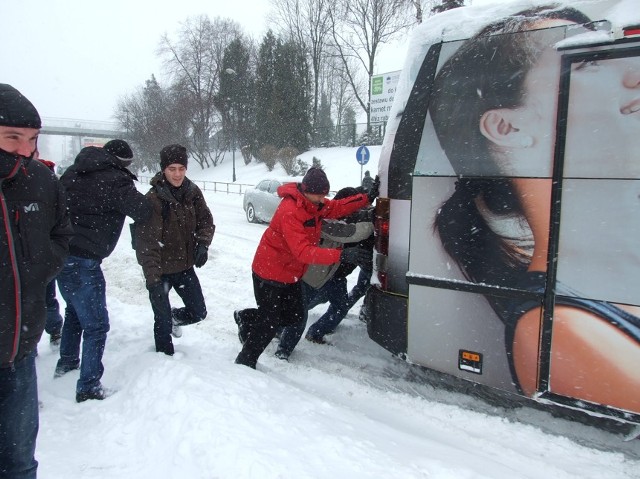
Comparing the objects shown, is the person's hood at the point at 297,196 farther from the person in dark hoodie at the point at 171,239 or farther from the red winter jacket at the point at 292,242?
the person in dark hoodie at the point at 171,239

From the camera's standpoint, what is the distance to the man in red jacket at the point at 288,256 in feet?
10.9

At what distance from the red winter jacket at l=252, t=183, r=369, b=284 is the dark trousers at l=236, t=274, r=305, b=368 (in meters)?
0.08

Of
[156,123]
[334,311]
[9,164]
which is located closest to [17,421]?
[9,164]

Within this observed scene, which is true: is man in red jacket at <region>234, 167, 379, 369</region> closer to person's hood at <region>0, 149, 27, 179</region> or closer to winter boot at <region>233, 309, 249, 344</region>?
winter boot at <region>233, 309, 249, 344</region>

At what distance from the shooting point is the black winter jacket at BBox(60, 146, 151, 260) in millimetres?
3137

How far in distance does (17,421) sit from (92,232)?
146cm

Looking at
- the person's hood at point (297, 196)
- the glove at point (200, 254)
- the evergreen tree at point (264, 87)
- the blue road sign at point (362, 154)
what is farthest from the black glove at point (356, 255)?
the evergreen tree at point (264, 87)

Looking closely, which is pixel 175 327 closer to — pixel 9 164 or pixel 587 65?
pixel 9 164

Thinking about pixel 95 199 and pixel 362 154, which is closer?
pixel 95 199

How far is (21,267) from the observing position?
1.93 metres

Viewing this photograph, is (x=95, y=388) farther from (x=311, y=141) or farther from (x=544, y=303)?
(x=311, y=141)

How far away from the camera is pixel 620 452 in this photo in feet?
9.26

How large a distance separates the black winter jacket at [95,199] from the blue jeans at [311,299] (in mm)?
1665

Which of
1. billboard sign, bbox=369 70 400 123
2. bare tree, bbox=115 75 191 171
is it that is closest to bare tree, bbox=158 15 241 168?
bare tree, bbox=115 75 191 171
